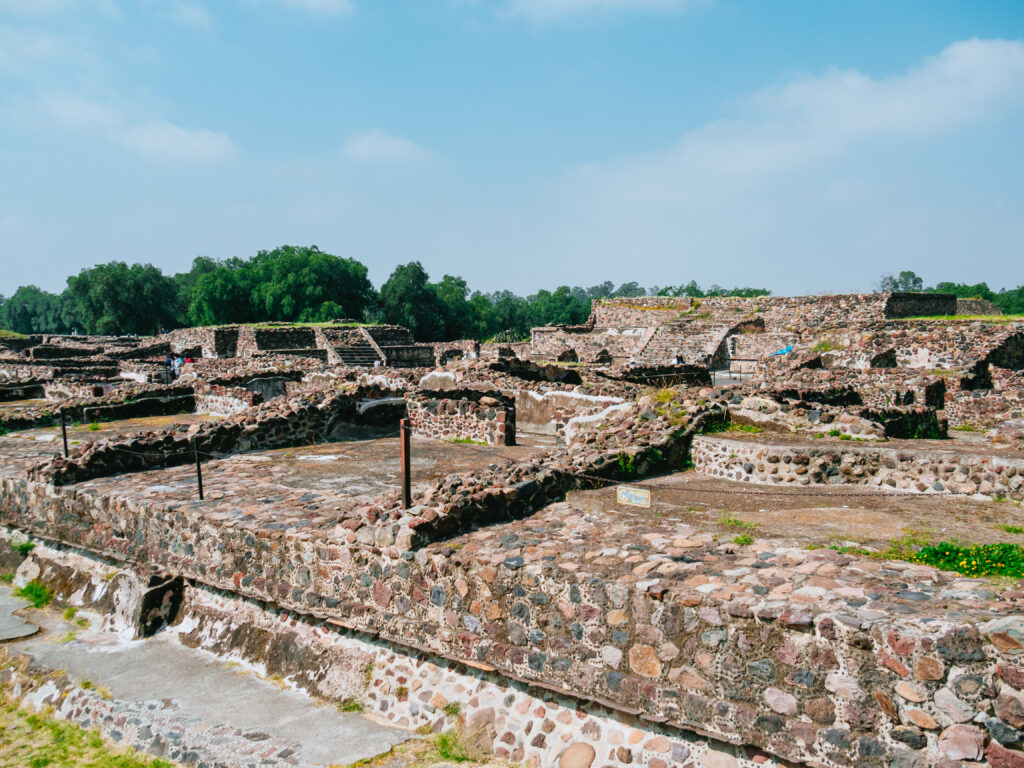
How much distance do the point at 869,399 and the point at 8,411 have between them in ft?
53.9

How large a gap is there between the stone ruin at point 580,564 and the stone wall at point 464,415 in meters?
0.05

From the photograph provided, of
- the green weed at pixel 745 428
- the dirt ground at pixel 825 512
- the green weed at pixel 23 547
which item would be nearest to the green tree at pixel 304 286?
the green weed at pixel 23 547

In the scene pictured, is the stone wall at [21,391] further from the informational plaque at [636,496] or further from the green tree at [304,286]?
the green tree at [304,286]

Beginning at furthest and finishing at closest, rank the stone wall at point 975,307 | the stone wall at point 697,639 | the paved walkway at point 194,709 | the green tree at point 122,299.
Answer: the green tree at point 122,299
the stone wall at point 975,307
the paved walkway at point 194,709
the stone wall at point 697,639

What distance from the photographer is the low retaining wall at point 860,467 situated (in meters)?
6.88

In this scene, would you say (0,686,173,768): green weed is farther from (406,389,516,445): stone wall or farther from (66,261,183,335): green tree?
(66,261,183,335): green tree

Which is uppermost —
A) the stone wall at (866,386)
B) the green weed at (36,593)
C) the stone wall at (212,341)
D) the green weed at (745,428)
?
the stone wall at (212,341)

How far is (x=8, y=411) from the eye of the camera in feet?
49.3

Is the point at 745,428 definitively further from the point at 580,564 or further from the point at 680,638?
the point at 680,638

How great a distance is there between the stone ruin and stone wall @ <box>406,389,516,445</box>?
0.16 ft

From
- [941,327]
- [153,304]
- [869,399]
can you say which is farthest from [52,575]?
[153,304]

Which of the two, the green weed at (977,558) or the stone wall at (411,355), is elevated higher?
the stone wall at (411,355)

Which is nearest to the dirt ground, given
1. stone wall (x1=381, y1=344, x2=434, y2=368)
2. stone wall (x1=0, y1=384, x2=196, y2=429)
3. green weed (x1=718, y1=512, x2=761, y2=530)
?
green weed (x1=718, y1=512, x2=761, y2=530)

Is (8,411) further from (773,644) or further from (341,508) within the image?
(773,644)
